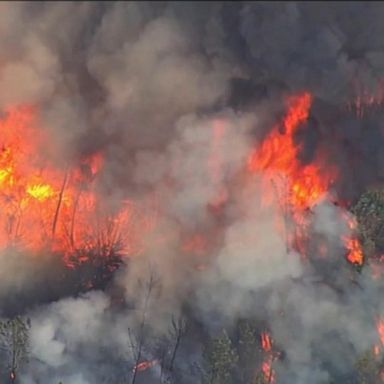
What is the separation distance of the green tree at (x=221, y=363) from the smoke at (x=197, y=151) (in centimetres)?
190

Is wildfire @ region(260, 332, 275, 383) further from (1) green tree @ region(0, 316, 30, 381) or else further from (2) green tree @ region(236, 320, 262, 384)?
(1) green tree @ region(0, 316, 30, 381)

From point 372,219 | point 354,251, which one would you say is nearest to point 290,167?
point 372,219

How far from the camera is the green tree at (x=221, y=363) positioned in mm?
32656

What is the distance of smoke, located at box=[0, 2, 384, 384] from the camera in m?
35.2

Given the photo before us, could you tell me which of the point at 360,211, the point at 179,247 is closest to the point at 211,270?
the point at 179,247

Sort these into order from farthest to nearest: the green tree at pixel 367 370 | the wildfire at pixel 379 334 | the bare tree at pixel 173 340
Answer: the bare tree at pixel 173 340
the wildfire at pixel 379 334
the green tree at pixel 367 370

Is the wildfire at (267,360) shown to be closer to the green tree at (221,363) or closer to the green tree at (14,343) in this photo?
the green tree at (221,363)

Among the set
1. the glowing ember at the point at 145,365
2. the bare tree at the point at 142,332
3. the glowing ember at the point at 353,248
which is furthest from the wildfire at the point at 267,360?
the glowing ember at the point at 353,248

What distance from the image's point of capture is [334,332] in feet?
117

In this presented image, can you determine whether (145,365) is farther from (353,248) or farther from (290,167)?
(290,167)

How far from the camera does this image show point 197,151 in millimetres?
40188

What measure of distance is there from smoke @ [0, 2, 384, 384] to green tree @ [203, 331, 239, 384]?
1902 mm

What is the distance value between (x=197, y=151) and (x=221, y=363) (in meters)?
11.5

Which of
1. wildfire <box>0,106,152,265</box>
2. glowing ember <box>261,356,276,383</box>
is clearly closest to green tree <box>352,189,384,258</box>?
glowing ember <box>261,356,276,383</box>
